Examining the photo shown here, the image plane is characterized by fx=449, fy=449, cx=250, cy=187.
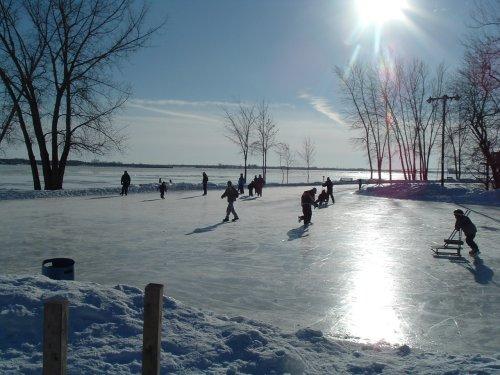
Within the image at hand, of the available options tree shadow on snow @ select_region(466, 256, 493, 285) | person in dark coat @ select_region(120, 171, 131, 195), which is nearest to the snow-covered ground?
tree shadow on snow @ select_region(466, 256, 493, 285)

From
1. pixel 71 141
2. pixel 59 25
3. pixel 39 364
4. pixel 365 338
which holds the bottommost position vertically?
pixel 365 338

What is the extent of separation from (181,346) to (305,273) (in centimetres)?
Result: 438

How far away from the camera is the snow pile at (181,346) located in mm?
3988

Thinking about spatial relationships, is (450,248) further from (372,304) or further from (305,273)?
(372,304)

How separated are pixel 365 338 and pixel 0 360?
3.80 m

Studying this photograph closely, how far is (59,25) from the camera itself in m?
28.0

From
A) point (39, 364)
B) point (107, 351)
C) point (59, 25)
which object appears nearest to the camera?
point (39, 364)

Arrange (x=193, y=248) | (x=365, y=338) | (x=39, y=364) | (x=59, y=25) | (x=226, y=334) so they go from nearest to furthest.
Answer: (x=39, y=364), (x=226, y=334), (x=365, y=338), (x=193, y=248), (x=59, y=25)

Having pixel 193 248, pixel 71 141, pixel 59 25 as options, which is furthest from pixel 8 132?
pixel 193 248

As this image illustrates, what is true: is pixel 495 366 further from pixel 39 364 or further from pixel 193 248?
pixel 193 248

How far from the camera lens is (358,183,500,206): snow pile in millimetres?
25094

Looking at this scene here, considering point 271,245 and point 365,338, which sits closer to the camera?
point 365,338

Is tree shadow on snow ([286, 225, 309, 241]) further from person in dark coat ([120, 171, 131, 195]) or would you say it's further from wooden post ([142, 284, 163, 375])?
person in dark coat ([120, 171, 131, 195])

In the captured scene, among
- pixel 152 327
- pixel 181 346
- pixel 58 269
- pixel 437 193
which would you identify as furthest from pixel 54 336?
pixel 437 193
